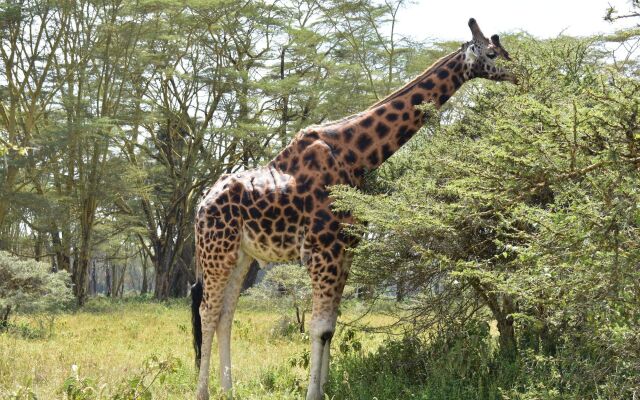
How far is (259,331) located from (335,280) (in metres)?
5.41

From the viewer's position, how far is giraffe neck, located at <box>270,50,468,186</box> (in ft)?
17.5

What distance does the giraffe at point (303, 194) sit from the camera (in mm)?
5184

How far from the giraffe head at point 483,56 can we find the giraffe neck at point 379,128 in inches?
2.4

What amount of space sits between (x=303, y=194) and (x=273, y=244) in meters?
0.47

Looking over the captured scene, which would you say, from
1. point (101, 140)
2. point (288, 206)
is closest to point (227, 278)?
point (288, 206)

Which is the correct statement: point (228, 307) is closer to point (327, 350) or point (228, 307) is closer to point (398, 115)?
point (327, 350)

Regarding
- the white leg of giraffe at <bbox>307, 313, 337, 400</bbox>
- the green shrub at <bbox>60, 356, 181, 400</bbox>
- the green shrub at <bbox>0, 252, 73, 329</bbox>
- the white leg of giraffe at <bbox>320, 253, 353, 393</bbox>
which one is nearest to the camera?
the green shrub at <bbox>60, 356, 181, 400</bbox>

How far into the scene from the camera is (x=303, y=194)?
5199 millimetres

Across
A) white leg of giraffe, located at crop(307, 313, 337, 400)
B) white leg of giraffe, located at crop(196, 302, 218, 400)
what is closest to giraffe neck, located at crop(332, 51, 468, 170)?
white leg of giraffe, located at crop(307, 313, 337, 400)

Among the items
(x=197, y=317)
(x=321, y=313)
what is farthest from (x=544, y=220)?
(x=197, y=317)

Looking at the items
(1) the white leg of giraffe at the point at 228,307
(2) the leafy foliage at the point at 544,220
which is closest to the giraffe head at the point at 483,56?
(2) the leafy foliage at the point at 544,220

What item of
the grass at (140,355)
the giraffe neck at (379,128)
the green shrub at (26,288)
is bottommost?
the grass at (140,355)

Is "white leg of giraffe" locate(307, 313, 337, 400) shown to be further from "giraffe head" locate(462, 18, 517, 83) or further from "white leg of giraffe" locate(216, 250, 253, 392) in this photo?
"giraffe head" locate(462, 18, 517, 83)

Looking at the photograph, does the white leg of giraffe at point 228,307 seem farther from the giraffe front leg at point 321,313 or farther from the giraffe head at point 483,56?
the giraffe head at point 483,56
